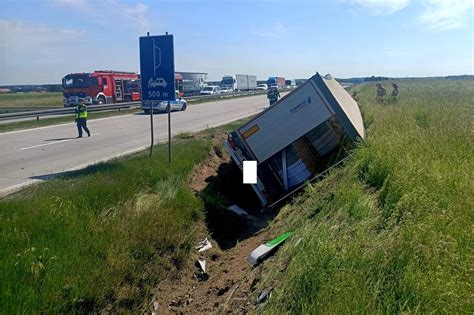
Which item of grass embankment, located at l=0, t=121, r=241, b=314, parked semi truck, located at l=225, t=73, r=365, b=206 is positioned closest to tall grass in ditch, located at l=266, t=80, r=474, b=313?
grass embankment, located at l=0, t=121, r=241, b=314

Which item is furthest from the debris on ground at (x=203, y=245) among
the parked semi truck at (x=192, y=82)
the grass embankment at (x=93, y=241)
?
the parked semi truck at (x=192, y=82)

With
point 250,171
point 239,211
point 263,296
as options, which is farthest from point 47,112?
point 263,296

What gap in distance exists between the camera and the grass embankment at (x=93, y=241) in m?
4.07

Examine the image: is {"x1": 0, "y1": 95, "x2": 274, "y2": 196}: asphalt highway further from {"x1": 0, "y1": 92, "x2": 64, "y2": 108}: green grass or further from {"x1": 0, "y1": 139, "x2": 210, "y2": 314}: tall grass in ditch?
{"x1": 0, "y1": 92, "x2": 64, "y2": 108}: green grass

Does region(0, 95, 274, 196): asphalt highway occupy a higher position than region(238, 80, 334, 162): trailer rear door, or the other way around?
region(238, 80, 334, 162): trailer rear door

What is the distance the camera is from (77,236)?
5.09 meters

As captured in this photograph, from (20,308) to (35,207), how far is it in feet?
7.68

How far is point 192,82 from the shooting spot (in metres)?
65.4

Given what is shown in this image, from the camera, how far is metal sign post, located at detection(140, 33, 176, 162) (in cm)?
958

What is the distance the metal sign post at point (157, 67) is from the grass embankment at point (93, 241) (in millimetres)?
2576

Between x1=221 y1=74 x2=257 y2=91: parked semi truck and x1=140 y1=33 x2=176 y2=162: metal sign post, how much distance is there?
75037 millimetres

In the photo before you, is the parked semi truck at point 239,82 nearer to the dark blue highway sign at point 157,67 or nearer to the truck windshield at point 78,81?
the truck windshield at point 78,81

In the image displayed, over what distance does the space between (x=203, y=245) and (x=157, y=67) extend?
16.2ft

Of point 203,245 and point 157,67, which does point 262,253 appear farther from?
point 157,67
